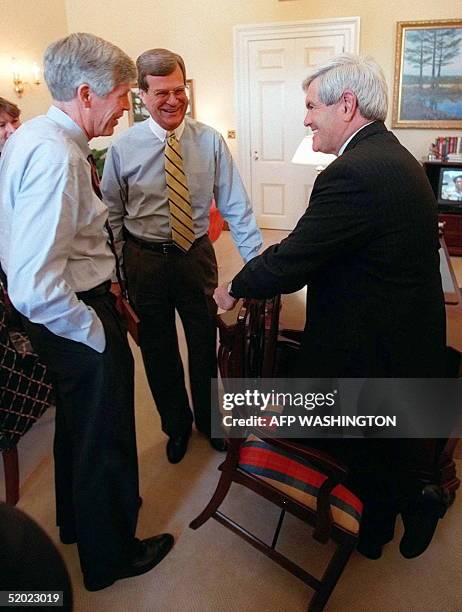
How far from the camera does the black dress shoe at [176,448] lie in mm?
2199

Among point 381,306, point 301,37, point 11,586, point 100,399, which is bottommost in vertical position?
point 100,399

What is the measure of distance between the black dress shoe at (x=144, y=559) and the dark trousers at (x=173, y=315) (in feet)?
1.73

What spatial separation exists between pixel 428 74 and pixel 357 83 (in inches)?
176

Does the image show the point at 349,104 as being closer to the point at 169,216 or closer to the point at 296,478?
the point at 169,216

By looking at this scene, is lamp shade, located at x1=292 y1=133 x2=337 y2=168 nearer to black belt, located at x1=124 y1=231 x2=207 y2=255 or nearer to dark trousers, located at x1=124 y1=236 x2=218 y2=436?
dark trousers, located at x1=124 y1=236 x2=218 y2=436

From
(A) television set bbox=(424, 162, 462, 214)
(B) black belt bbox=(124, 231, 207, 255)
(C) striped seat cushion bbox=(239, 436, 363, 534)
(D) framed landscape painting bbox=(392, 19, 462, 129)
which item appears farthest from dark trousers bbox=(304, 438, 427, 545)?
(D) framed landscape painting bbox=(392, 19, 462, 129)

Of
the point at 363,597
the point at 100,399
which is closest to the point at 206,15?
the point at 100,399

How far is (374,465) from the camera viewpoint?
5.21 feet

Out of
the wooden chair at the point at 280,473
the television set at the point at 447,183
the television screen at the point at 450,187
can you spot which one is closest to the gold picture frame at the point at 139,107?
the television set at the point at 447,183

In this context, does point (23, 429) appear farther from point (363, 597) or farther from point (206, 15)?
point (206, 15)

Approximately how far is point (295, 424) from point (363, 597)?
1.94ft

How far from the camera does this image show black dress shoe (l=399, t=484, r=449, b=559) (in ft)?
4.96

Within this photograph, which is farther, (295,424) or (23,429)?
(23,429)

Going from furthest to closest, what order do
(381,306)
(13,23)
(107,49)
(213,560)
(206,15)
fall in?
(206,15) < (13,23) < (213,560) < (381,306) < (107,49)
